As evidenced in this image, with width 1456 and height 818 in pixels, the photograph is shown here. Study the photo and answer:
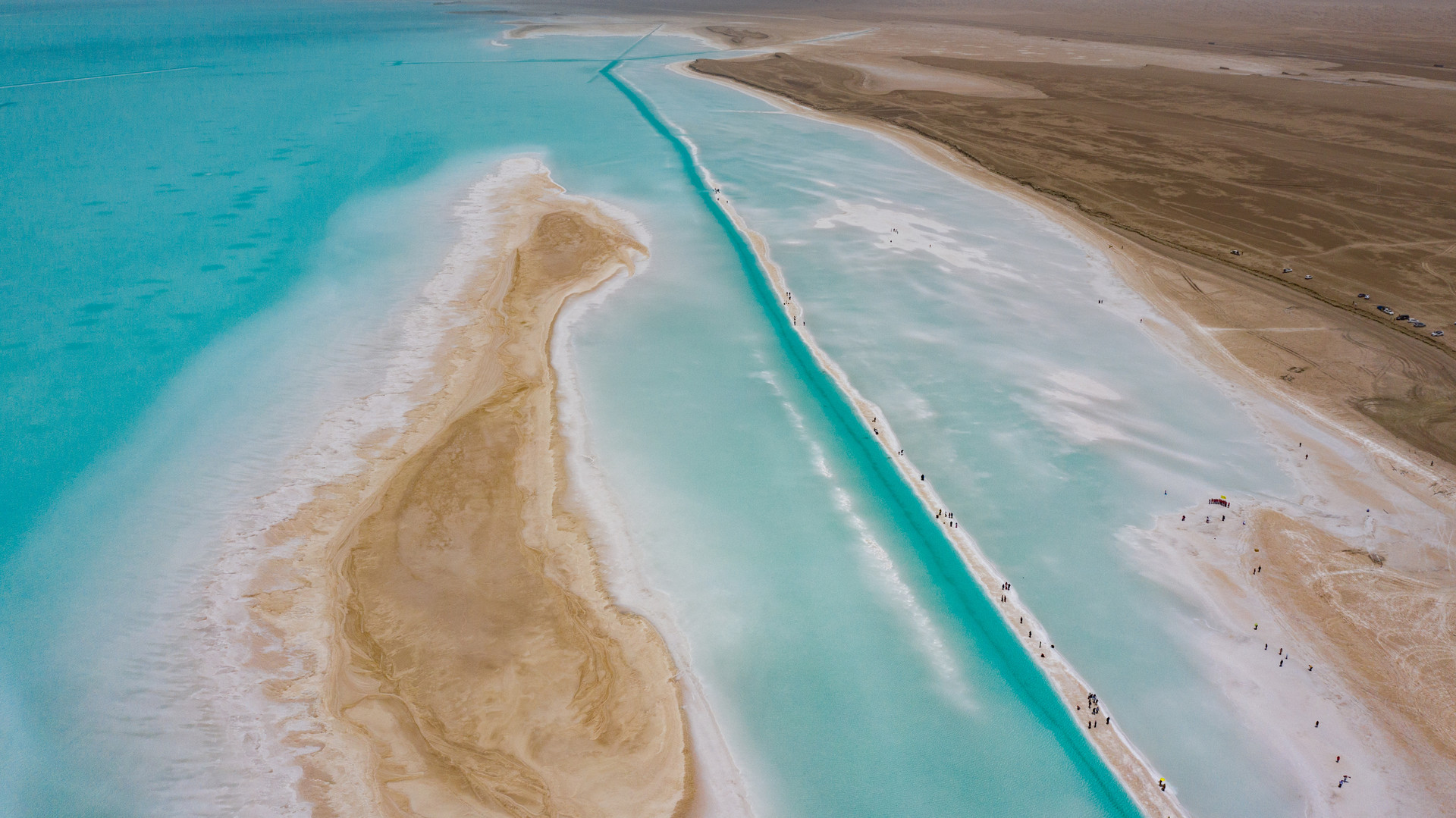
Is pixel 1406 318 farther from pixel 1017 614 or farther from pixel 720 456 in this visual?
pixel 720 456

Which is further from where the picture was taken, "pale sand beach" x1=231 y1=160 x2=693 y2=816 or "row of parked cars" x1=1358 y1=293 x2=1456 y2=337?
"row of parked cars" x1=1358 y1=293 x2=1456 y2=337

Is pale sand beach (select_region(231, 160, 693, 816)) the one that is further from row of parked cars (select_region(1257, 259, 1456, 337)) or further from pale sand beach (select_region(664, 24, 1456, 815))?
row of parked cars (select_region(1257, 259, 1456, 337))

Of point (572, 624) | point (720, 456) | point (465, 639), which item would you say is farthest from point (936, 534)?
point (465, 639)

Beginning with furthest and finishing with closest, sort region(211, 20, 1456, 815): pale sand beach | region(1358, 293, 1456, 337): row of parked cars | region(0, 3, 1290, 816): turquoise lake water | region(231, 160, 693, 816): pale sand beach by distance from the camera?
region(1358, 293, 1456, 337): row of parked cars, region(0, 3, 1290, 816): turquoise lake water, region(211, 20, 1456, 815): pale sand beach, region(231, 160, 693, 816): pale sand beach

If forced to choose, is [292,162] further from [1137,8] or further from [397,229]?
[1137,8]

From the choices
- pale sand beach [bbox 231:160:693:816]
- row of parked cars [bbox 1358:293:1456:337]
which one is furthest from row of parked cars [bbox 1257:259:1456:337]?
pale sand beach [bbox 231:160:693:816]

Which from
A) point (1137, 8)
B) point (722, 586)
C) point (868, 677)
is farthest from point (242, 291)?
point (1137, 8)
